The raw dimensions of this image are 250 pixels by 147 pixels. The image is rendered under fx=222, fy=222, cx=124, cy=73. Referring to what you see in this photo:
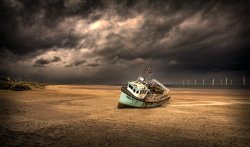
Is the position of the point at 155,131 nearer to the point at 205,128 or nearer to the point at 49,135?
the point at 205,128

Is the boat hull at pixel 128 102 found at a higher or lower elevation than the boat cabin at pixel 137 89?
lower

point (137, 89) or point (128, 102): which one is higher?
point (137, 89)

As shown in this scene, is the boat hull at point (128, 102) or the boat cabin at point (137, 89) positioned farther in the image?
the boat cabin at point (137, 89)

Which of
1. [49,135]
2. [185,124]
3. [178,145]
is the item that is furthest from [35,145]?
[185,124]

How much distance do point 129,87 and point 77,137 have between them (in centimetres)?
1963

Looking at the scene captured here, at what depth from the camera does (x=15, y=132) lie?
17.5 m

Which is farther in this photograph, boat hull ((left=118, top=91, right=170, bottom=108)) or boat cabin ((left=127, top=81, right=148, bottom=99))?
boat cabin ((left=127, top=81, right=148, bottom=99))

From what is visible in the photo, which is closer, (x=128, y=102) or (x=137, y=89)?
(x=128, y=102)

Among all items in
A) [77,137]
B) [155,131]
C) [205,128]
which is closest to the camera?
[77,137]

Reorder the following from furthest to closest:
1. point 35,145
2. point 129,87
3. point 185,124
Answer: point 129,87
point 185,124
point 35,145

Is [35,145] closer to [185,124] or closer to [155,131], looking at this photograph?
[155,131]

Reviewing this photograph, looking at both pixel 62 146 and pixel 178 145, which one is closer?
pixel 62 146

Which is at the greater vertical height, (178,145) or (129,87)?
(129,87)

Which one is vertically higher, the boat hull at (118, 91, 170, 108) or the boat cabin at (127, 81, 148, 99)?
the boat cabin at (127, 81, 148, 99)
